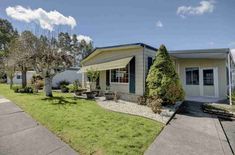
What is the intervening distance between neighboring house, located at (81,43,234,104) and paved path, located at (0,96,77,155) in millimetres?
8017

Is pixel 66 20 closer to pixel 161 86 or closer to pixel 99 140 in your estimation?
pixel 161 86

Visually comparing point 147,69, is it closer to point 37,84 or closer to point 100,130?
point 100,130

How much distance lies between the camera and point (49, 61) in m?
15.3

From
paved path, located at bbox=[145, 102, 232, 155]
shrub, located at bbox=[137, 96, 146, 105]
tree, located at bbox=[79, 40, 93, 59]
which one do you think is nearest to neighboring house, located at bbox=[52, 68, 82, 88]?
shrub, located at bbox=[137, 96, 146, 105]

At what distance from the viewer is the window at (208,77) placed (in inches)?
668

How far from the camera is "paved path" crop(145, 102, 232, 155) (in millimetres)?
5992

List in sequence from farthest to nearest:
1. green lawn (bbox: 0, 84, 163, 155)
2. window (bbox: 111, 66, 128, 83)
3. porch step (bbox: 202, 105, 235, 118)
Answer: window (bbox: 111, 66, 128, 83) → porch step (bbox: 202, 105, 235, 118) → green lawn (bbox: 0, 84, 163, 155)

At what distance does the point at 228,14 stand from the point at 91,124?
47.0 feet

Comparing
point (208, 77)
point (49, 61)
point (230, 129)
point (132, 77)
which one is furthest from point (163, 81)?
point (49, 61)

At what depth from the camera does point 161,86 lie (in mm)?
12141

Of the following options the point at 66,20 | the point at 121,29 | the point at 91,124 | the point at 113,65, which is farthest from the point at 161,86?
the point at 66,20

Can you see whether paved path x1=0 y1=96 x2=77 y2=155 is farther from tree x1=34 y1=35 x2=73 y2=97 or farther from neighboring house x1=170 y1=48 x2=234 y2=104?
neighboring house x1=170 y1=48 x2=234 y2=104

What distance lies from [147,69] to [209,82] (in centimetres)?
783

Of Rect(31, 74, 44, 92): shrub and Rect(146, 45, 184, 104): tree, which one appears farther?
Rect(31, 74, 44, 92): shrub
